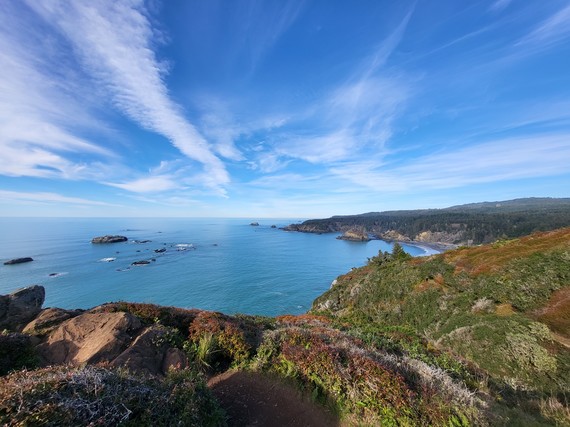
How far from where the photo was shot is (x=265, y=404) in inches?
274

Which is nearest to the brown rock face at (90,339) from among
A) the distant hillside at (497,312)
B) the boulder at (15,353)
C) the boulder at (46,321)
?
the boulder at (15,353)

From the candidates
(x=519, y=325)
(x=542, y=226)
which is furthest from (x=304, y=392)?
(x=542, y=226)

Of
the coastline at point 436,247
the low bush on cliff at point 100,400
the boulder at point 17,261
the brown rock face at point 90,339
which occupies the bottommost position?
the coastline at point 436,247

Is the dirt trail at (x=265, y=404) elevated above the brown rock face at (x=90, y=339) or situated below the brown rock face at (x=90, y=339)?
below

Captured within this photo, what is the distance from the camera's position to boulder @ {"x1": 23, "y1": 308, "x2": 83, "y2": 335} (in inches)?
388

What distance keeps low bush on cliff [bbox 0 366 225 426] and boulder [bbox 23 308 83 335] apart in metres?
6.99

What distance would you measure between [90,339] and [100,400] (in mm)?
6368

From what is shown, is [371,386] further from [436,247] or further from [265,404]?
[436,247]

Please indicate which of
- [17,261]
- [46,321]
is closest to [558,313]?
[46,321]

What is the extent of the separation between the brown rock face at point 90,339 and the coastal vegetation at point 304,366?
0.04 meters

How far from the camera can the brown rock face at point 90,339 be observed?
820cm

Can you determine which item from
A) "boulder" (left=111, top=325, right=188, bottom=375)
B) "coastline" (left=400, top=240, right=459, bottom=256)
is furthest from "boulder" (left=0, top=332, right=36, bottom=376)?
"coastline" (left=400, top=240, right=459, bottom=256)

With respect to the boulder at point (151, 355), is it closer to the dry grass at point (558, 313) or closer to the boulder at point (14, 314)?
the boulder at point (14, 314)

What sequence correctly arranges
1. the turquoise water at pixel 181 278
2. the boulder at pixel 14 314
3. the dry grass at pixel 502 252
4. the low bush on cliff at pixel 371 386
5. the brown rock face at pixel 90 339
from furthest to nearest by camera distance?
the turquoise water at pixel 181 278
the dry grass at pixel 502 252
the boulder at pixel 14 314
the brown rock face at pixel 90 339
the low bush on cliff at pixel 371 386
